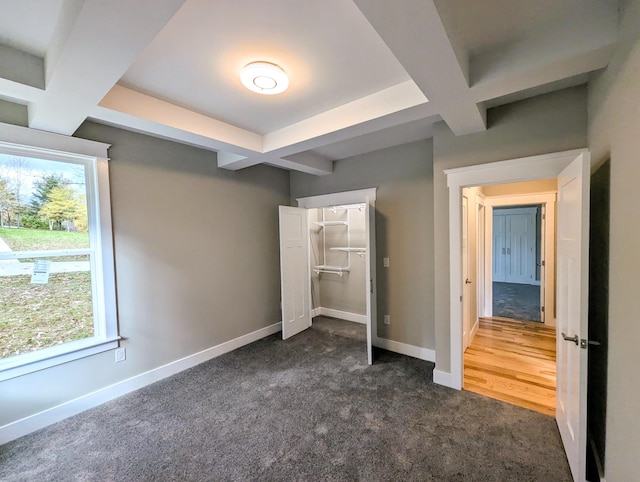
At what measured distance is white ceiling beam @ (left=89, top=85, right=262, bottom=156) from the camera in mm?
1924

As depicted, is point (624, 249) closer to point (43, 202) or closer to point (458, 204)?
point (458, 204)

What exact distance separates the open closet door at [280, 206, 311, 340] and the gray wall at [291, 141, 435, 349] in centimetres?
106

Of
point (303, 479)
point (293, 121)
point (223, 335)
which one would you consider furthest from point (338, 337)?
point (293, 121)

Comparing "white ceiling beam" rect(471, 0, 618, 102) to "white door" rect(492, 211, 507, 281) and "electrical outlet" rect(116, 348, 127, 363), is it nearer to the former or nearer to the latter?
"electrical outlet" rect(116, 348, 127, 363)

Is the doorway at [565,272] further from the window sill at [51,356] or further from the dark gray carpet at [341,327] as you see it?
the window sill at [51,356]

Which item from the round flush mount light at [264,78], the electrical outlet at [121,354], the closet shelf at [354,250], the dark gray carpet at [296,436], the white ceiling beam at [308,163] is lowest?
the dark gray carpet at [296,436]

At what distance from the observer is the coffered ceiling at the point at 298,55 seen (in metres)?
1.22

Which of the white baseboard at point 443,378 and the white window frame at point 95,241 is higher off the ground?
the white window frame at point 95,241

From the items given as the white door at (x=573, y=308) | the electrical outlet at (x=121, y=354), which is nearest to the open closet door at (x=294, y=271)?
the electrical outlet at (x=121, y=354)

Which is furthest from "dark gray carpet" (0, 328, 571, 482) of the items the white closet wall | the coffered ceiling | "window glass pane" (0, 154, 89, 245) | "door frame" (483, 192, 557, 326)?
"door frame" (483, 192, 557, 326)

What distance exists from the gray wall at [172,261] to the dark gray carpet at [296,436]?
1.11 feet

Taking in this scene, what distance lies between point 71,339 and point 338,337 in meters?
3.01

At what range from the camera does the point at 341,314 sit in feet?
16.3

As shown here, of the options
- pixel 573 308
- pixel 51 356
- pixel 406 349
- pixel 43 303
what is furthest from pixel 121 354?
pixel 573 308
